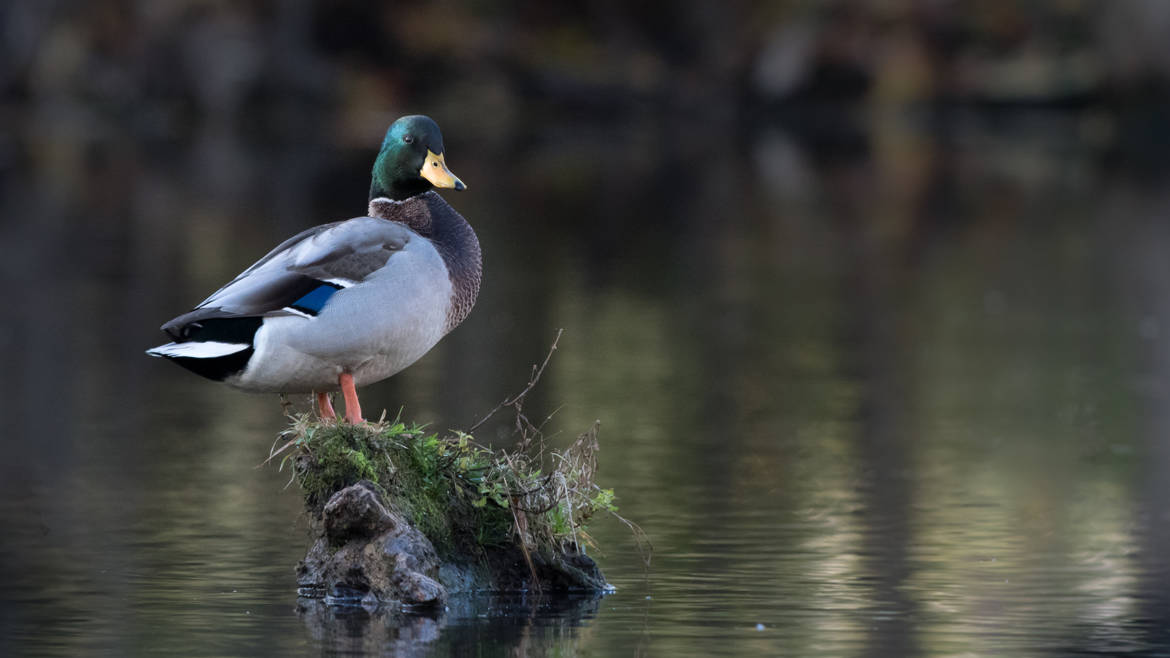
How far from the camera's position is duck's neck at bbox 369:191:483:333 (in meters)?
8.61

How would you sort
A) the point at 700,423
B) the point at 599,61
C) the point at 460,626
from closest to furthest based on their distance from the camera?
the point at 460,626 < the point at 700,423 < the point at 599,61

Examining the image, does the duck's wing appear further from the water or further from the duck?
the water

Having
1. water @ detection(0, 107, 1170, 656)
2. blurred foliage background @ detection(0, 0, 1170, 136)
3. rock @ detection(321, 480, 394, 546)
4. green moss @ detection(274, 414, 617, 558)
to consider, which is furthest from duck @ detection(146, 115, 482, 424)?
blurred foliage background @ detection(0, 0, 1170, 136)

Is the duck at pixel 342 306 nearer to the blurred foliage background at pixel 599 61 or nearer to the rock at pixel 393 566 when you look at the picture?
the rock at pixel 393 566

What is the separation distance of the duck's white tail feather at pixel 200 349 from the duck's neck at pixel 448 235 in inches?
36.9

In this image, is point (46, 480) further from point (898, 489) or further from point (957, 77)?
point (957, 77)

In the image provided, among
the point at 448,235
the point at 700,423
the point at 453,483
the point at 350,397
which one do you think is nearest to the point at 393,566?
the point at 453,483

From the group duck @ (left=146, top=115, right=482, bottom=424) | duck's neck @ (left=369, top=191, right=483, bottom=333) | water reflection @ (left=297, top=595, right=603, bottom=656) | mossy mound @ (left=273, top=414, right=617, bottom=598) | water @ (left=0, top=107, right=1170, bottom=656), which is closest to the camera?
water reflection @ (left=297, top=595, right=603, bottom=656)

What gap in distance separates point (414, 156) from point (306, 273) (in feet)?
2.46

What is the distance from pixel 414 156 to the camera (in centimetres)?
868

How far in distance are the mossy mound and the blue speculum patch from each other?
0.45 metres

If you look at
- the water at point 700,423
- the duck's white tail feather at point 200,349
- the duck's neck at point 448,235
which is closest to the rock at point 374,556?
the water at point 700,423

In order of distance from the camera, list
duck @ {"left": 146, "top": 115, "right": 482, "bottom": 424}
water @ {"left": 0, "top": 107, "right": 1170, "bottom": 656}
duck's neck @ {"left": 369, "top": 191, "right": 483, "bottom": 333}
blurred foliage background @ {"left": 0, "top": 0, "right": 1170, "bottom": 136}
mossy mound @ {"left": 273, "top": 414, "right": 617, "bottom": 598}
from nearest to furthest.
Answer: water @ {"left": 0, "top": 107, "right": 1170, "bottom": 656} < duck @ {"left": 146, "top": 115, "right": 482, "bottom": 424} < mossy mound @ {"left": 273, "top": 414, "right": 617, "bottom": 598} < duck's neck @ {"left": 369, "top": 191, "right": 483, "bottom": 333} < blurred foliage background @ {"left": 0, "top": 0, "right": 1170, "bottom": 136}

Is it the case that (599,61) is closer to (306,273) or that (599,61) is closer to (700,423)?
(700,423)
